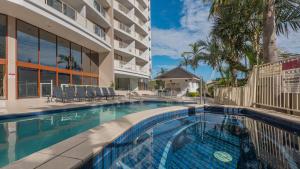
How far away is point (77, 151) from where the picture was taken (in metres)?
2.62

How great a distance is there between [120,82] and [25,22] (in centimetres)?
1665

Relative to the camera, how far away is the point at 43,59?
43.4 feet

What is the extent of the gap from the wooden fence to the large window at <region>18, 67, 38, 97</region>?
12859 mm

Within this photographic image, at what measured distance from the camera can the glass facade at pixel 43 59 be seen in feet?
38.1

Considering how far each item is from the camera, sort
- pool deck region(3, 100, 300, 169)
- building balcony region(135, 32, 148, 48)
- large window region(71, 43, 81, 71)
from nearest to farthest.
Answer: pool deck region(3, 100, 300, 169)
large window region(71, 43, 81, 71)
building balcony region(135, 32, 148, 48)

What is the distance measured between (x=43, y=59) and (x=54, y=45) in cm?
183

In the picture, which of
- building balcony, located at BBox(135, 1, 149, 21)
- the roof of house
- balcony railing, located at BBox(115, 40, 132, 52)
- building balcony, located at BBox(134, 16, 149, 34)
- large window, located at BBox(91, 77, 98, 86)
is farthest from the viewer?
the roof of house

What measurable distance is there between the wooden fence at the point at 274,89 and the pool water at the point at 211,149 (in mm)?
1562

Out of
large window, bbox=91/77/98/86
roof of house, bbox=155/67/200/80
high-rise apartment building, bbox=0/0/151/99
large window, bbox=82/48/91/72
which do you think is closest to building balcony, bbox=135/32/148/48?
high-rise apartment building, bbox=0/0/151/99

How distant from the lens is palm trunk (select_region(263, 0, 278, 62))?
8156 mm

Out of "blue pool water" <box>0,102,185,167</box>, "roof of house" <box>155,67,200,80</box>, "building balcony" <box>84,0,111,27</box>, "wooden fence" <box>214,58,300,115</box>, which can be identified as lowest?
"blue pool water" <box>0,102,185,167</box>

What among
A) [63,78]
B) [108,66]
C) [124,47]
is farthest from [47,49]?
[124,47]

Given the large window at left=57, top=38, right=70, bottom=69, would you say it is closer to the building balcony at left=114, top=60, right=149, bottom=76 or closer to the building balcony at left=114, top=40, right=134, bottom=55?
the building balcony at left=114, top=60, right=149, bottom=76

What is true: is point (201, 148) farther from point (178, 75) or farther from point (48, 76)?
point (178, 75)
